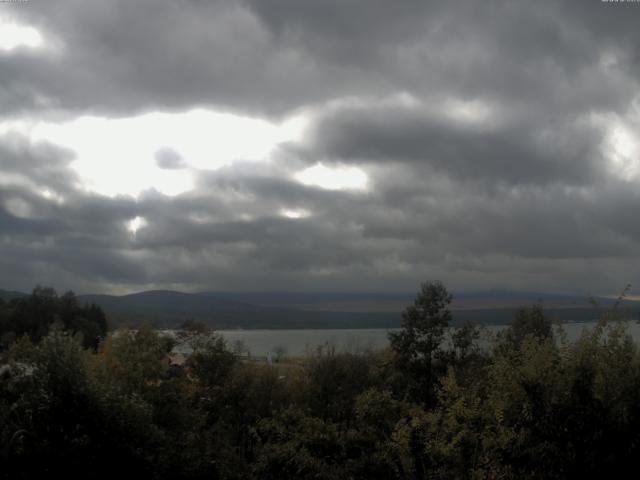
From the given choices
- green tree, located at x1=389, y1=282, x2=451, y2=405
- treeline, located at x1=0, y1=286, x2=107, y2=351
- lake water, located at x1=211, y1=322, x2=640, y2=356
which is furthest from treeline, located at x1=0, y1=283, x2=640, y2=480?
treeline, located at x1=0, y1=286, x2=107, y2=351

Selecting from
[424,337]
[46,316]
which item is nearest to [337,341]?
[424,337]

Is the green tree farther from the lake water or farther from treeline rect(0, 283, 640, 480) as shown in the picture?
treeline rect(0, 283, 640, 480)

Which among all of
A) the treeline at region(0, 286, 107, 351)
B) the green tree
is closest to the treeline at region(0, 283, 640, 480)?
the green tree

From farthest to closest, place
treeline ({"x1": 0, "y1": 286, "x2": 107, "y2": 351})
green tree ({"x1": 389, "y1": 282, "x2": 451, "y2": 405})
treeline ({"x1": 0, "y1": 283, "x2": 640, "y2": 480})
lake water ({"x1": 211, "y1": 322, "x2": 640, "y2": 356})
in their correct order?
treeline ({"x1": 0, "y1": 286, "x2": 107, "y2": 351}) → green tree ({"x1": 389, "y1": 282, "x2": 451, "y2": 405}) → lake water ({"x1": 211, "y1": 322, "x2": 640, "y2": 356}) → treeline ({"x1": 0, "y1": 283, "x2": 640, "y2": 480})

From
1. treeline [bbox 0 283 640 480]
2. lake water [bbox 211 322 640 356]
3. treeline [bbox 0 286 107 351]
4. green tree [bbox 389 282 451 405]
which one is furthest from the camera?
treeline [bbox 0 286 107 351]

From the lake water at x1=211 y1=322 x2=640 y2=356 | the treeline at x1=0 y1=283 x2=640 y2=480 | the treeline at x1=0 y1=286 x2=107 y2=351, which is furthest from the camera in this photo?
the treeline at x1=0 y1=286 x2=107 y2=351

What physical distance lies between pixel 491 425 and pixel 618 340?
3.60 m

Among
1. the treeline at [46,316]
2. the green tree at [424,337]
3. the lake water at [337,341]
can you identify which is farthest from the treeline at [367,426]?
the treeline at [46,316]

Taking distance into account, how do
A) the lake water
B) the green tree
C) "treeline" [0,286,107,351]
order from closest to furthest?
the lake water < the green tree < "treeline" [0,286,107,351]

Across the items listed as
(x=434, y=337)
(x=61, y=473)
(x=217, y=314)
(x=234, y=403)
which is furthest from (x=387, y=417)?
(x=217, y=314)

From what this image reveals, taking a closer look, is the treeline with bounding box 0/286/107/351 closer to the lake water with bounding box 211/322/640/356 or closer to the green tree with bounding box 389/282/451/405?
the lake water with bounding box 211/322/640/356

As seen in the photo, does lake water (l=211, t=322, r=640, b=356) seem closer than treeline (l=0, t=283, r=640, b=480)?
No

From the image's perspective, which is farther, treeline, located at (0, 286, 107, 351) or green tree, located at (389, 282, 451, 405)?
treeline, located at (0, 286, 107, 351)

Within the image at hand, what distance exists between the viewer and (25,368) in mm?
16500
